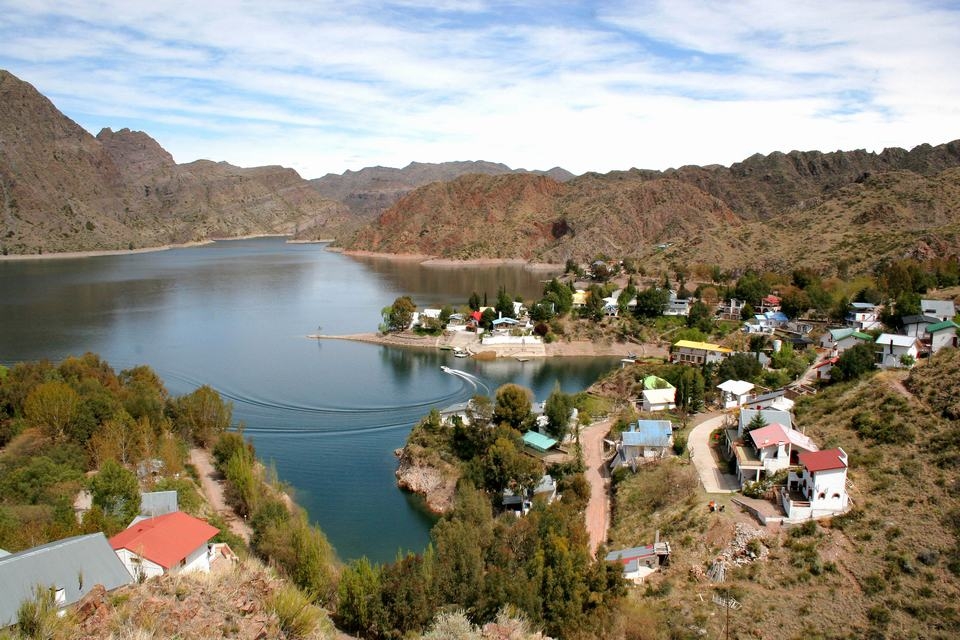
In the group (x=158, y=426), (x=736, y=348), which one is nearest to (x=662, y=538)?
(x=158, y=426)

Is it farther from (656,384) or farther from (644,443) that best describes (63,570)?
(656,384)

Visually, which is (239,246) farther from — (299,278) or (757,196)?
(757,196)

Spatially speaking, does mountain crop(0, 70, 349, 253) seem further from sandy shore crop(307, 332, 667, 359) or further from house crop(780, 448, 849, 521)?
house crop(780, 448, 849, 521)

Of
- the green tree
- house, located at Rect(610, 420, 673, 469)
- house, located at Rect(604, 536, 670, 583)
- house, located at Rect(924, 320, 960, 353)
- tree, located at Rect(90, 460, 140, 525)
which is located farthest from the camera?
house, located at Rect(924, 320, 960, 353)

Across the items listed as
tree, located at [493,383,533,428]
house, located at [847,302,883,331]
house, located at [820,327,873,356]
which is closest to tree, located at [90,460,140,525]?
tree, located at [493,383,533,428]

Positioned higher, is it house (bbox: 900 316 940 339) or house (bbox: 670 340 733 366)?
house (bbox: 900 316 940 339)

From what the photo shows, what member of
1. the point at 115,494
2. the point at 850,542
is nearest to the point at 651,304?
the point at 850,542

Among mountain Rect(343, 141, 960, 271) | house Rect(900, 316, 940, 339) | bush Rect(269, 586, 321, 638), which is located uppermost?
mountain Rect(343, 141, 960, 271)

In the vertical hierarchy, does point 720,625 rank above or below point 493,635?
below
